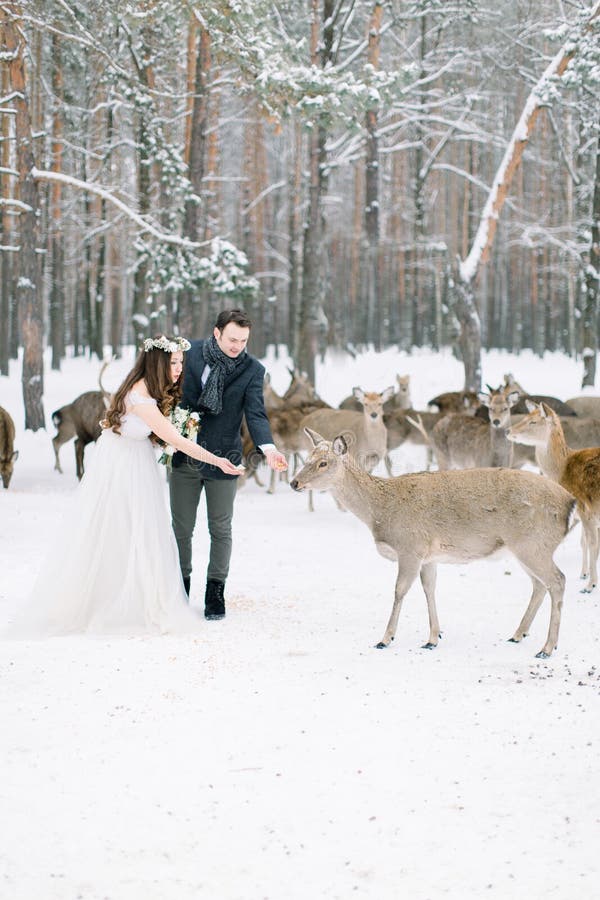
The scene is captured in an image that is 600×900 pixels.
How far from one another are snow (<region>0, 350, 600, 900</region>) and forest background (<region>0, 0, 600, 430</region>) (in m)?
10.7

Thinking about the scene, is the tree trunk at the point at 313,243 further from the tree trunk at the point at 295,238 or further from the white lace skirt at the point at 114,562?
the white lace skirt at the point at 114,562

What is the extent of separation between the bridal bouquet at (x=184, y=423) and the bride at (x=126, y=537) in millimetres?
81

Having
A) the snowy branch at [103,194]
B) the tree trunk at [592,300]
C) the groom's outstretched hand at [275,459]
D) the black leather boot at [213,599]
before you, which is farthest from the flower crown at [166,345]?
the tree trunk at [592,300]

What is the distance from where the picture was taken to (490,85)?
103 ft

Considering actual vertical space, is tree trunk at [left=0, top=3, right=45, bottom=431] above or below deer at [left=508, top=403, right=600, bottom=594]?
above

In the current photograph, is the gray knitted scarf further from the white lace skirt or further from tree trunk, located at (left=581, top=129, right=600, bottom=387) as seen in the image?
tree trunk, located at (left=581, top=129, right=600, bottom=387)

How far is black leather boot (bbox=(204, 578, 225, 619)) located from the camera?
7.56 metres

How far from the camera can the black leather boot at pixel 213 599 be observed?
7.56m

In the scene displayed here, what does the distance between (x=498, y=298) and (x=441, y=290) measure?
16.1 ft

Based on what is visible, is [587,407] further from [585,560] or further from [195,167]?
[195,167]

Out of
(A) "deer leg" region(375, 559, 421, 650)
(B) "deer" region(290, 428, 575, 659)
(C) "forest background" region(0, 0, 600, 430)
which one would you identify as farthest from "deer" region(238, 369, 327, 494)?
(A) "deer leg" region(375, 559, 421, 650)

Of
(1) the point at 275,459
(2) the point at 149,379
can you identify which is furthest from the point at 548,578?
(2) the point at 149,379

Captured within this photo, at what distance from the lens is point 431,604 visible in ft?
23.0

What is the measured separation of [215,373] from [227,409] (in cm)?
31
